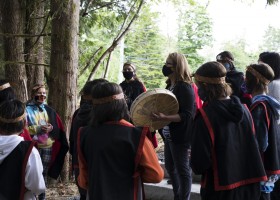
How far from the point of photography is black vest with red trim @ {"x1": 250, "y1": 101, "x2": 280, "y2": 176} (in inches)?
142

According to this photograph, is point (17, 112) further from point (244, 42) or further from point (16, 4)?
point (244, 42)

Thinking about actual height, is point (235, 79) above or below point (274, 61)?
below

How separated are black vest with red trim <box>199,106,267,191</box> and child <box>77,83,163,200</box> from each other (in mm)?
504

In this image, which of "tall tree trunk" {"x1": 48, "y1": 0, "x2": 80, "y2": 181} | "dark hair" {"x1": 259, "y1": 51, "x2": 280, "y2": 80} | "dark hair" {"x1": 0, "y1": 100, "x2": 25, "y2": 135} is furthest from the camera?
"tall tree trunk" {"x1": 48, "y1": 0, "x2": 80, "y2": 181}

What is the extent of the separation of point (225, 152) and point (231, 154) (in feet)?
0.21

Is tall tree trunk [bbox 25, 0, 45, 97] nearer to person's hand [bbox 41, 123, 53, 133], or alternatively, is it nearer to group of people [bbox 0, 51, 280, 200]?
person's hand [bbox 41, 123, 53, 133]

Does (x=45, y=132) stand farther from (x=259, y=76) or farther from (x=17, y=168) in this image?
(x=259, y=76)

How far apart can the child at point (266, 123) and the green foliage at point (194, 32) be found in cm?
3081

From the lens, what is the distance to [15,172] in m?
3.03

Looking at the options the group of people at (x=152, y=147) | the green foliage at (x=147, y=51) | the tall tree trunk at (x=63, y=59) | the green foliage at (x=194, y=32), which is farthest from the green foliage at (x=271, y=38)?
the group of people at (x=152, y=147)

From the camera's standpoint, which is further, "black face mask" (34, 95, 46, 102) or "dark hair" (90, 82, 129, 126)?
"black face mask" (34, 95, 46, 102)

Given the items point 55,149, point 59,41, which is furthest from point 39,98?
point 59,41

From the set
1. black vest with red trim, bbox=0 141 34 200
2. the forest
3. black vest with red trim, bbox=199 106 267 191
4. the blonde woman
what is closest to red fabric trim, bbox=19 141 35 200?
black vest with red trim, bbox=0 141 34 200

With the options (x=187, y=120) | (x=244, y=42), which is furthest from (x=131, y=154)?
(x=244, y=42)
